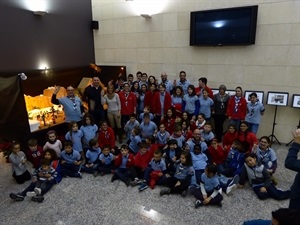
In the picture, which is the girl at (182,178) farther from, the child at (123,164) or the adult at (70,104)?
the adult at (70,104)

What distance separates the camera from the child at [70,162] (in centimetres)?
412

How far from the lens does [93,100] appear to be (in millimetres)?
5367

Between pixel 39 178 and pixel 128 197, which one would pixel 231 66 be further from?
pixel 39 178

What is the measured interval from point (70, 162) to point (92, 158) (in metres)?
0.37

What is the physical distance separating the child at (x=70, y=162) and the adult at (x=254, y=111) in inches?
132

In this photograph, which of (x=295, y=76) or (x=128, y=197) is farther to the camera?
(x=295, y=76)

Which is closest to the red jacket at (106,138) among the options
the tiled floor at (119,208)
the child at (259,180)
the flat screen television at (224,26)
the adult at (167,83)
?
the tiled floor at (119,208)

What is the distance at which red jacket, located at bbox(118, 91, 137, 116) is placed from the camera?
537 cm

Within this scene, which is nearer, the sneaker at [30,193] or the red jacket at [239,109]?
the sneaker at [30,193]

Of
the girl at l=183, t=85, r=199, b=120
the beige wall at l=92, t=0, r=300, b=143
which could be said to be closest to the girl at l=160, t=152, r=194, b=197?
the girl at l=183, t=85, r=199, b=120

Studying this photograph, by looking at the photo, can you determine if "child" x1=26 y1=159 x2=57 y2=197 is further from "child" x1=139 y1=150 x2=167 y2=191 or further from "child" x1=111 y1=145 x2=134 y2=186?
"child" x1=139 y1=150 x2=167 y2=191

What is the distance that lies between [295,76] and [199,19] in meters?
2.36

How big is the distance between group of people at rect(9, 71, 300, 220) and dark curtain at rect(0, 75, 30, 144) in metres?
0.58

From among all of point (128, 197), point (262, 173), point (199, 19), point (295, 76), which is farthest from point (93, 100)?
point (295, 76)
